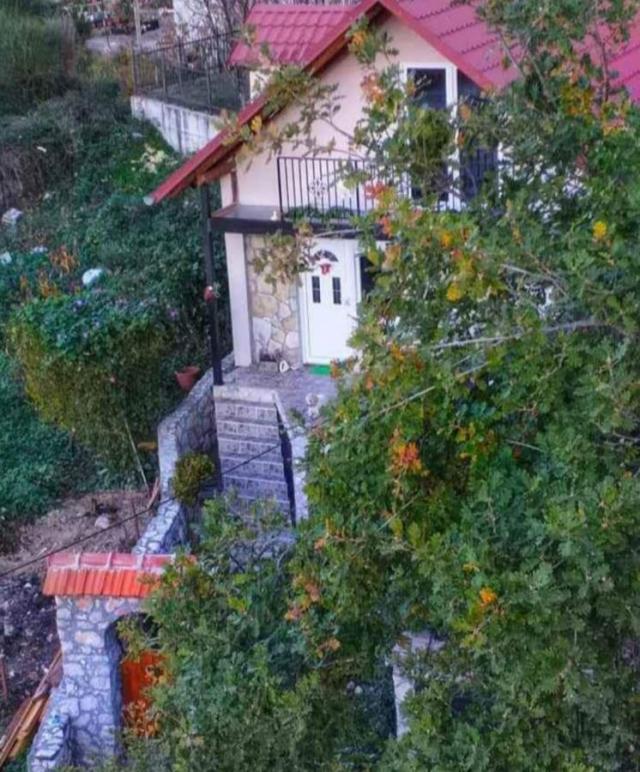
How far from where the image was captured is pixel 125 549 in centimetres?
1466

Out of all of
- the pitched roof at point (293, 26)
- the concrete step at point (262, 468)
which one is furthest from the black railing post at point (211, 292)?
the pitched roof at point (293, 26)

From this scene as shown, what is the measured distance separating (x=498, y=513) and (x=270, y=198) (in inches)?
365

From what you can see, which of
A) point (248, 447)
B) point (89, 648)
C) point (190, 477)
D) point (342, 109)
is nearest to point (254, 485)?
point (248, 447)

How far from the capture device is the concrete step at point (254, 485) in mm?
15453

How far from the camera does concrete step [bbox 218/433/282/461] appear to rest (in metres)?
15.5

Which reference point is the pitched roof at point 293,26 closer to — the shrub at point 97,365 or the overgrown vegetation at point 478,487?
the shrub at point 97,365

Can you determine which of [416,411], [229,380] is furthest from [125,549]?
[416,411]

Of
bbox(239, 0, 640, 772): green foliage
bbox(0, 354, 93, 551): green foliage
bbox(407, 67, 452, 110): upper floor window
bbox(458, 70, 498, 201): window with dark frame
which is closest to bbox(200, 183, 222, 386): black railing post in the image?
bbox(0, 354, 93, 551): green foliage

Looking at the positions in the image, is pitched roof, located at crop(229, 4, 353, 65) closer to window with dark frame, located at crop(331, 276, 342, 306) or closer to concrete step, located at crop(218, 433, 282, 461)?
window with dark frame, located at crop(331, 276, 342, 306)

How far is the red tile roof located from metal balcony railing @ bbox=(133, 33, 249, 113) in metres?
13.9

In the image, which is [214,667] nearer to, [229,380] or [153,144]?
[229,380]

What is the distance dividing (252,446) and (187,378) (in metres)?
1.49

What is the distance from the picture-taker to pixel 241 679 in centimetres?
758

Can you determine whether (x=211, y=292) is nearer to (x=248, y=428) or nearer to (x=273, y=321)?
(x=273, y=321)
